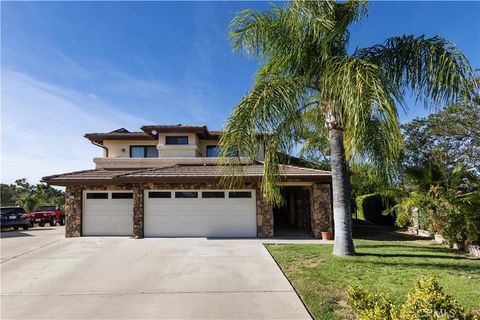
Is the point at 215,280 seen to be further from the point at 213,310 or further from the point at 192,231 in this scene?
the point at 192,231

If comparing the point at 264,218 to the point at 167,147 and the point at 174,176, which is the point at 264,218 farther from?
the point at 167,147

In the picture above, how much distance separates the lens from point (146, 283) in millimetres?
7113

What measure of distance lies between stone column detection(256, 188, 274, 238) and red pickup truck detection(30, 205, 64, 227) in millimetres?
17828

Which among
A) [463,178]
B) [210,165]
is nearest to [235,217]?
[210,165]

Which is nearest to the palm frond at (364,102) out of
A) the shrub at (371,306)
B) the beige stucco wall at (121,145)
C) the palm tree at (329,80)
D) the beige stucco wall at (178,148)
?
the palm tree at (329,80)

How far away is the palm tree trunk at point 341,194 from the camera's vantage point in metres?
9.20

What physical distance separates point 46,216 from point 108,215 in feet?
38.2

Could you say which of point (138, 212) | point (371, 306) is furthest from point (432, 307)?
point (138, 212)

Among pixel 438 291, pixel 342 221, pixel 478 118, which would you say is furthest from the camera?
pixel 478 118

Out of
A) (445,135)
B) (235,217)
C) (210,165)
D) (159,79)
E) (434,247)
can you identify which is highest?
(159,79)

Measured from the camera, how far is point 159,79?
1462 cm

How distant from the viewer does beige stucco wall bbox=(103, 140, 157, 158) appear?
19969 mm

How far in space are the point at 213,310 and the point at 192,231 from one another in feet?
30.5

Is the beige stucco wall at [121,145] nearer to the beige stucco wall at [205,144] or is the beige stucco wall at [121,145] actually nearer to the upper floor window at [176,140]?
the upper floor window at [176,140]
